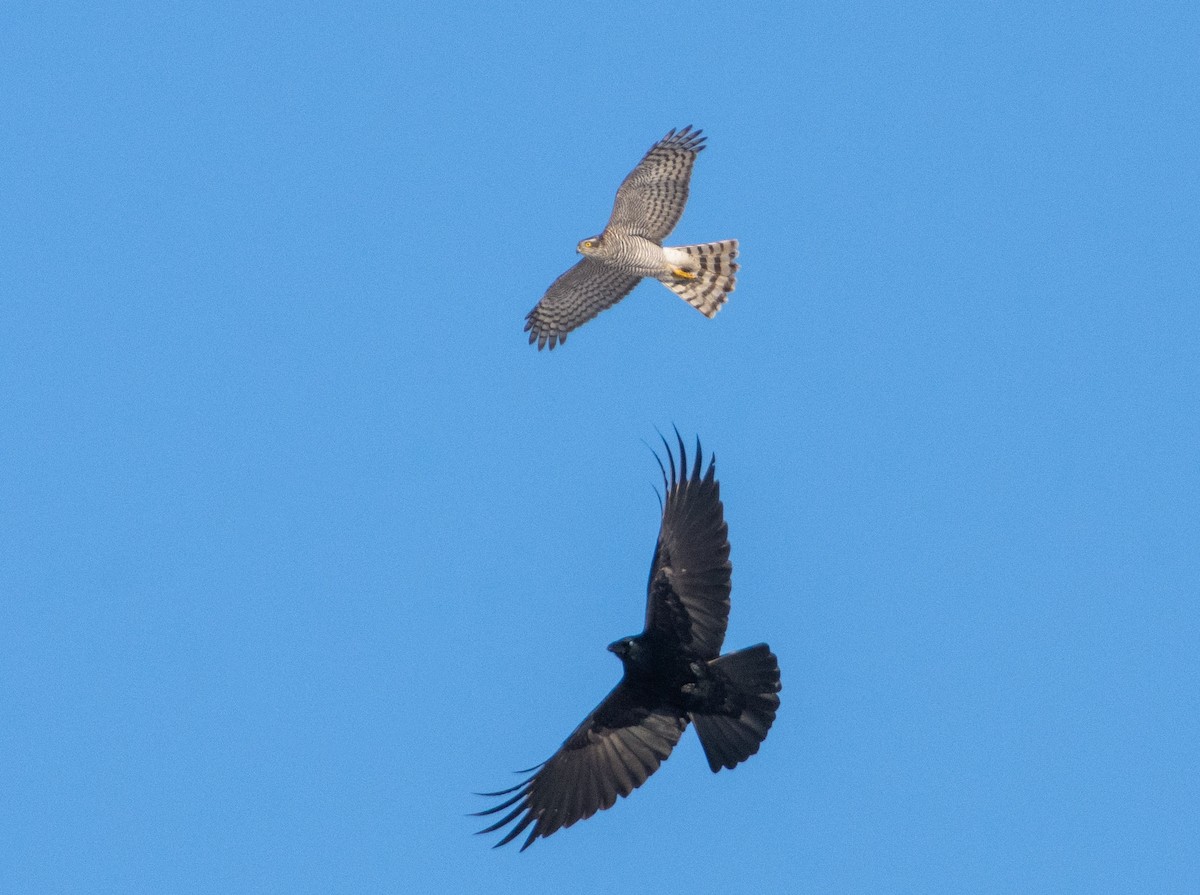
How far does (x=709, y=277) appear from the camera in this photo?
1827 cm

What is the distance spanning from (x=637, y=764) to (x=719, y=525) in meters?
2.09

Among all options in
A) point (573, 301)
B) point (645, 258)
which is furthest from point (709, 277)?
point (573, 301)

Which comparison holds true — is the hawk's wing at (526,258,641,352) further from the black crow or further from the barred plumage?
the black crow

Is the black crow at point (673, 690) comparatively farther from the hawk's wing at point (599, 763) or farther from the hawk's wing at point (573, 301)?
the hawk's wing at point (573, 301)

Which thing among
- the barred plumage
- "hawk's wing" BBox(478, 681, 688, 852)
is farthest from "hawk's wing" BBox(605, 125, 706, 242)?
"hawk's wing" BBox(478, 681, 688, 852)

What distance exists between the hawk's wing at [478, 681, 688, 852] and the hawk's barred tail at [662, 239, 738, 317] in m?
5.94

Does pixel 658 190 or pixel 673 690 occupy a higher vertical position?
pixel 658 190

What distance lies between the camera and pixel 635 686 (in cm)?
1347

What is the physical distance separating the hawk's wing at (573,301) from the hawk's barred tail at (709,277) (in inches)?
23.5

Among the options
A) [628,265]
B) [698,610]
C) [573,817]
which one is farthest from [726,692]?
[628,265]

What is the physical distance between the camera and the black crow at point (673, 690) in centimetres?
1291

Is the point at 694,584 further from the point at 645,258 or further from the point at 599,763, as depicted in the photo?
the point at 645,258

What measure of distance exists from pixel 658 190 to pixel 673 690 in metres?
6.45

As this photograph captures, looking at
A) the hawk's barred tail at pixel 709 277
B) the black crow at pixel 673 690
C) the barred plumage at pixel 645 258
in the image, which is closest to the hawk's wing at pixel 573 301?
the barred plumage at pixel 645 258
